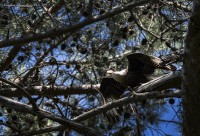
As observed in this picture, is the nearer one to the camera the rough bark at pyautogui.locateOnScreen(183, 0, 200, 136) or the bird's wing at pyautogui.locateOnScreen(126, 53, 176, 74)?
the rough bark at pyautogui.locateOnScreen(183, 0, 200, 136)

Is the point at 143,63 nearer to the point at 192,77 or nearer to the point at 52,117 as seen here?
the point at 52,117

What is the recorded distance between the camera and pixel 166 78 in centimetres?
180

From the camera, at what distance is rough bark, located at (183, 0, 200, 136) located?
141 cm

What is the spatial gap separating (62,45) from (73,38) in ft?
0.27

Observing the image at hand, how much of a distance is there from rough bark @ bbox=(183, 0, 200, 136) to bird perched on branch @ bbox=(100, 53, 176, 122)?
2.14 feet

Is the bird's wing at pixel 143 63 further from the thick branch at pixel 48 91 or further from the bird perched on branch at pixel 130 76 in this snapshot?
the thick branch at pixel 48 91

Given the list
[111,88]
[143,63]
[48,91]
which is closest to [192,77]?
[143,63]

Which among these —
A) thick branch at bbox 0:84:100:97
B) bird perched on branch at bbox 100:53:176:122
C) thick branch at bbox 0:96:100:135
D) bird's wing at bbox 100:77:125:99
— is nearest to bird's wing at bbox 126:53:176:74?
bird perched on branch at bbox 100:53:176:122

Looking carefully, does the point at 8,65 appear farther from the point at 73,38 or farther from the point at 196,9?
the point at 196,9

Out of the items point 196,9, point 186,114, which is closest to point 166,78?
point 186,114

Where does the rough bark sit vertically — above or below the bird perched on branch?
below

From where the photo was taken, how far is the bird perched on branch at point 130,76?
2150 millimetres

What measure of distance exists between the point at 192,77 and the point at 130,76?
0.76 m

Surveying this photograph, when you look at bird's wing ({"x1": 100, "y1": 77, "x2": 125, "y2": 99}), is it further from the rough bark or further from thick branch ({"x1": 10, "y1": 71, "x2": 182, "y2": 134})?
the rough bark
